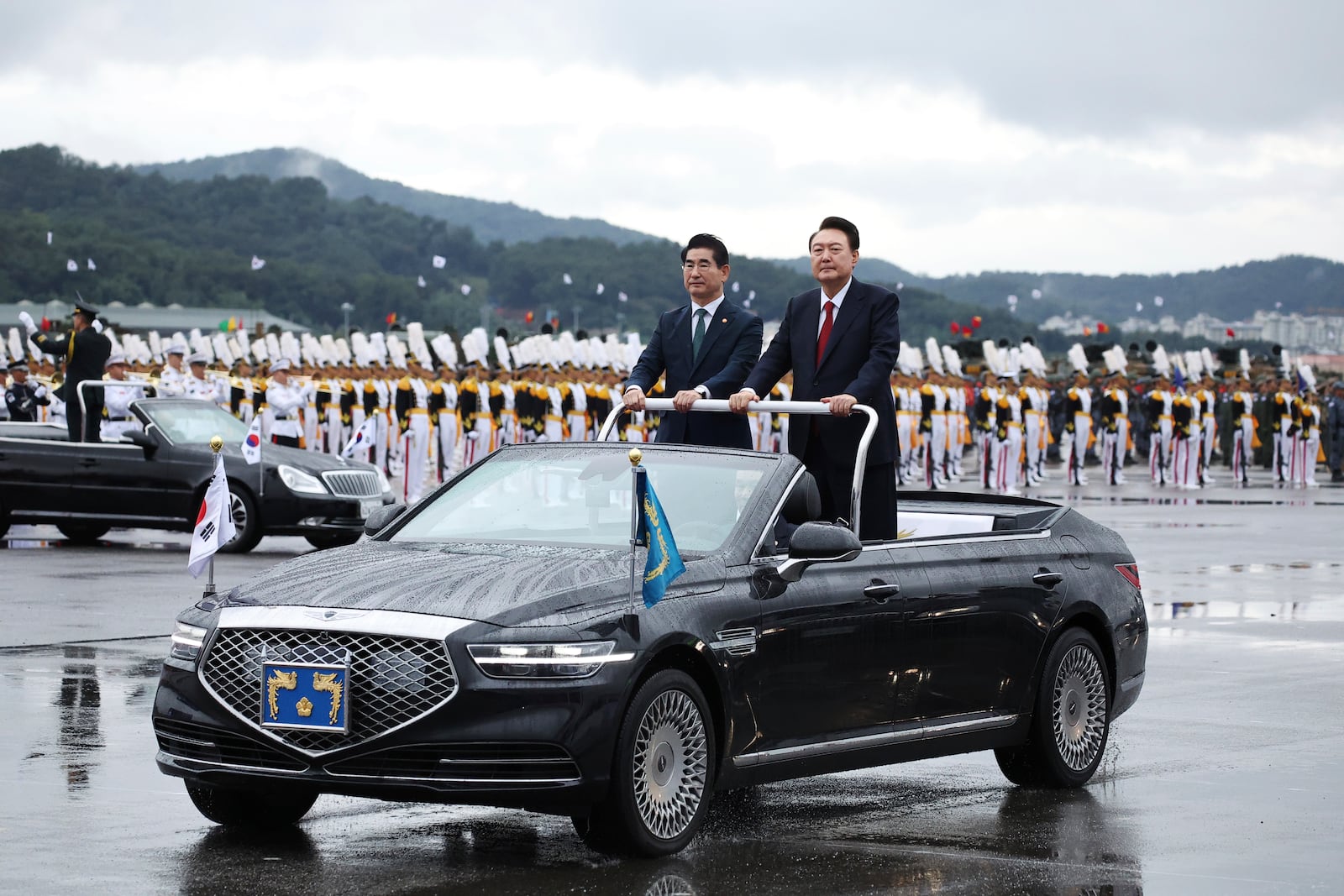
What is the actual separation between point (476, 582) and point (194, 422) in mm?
14367

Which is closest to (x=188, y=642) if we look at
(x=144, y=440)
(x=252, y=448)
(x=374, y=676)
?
(x=374, y=676)

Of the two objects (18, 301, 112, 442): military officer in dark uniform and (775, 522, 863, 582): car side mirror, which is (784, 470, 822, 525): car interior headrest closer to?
(775, 522, 863, 582): car side mirror

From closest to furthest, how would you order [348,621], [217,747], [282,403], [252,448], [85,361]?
[348,621] < [217,747] < [252,448] < [85,361] < [282,403]

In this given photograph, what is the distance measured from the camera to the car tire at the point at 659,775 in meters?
6.62

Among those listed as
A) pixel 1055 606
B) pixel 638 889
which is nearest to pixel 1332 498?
pixel 1055 606

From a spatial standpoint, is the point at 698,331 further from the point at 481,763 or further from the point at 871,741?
the point at 481,763

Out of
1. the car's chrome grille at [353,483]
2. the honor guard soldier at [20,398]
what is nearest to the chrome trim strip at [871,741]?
the car's chrome grille at [353,483]

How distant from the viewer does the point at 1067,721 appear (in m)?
8.70

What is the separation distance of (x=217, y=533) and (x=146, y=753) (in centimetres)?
98

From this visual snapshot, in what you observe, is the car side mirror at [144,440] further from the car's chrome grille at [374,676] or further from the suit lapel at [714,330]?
the car's chrome grille at [374,676]

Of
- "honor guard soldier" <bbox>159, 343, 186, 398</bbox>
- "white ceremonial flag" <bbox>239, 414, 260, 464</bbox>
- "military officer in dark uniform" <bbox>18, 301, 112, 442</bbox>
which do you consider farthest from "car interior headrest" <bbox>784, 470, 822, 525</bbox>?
"honor guard soldier" <bbox>159, 343, 186, 398</bbox>

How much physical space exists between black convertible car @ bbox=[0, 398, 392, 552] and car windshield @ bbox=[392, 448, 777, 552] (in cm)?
1144

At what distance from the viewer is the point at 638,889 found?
638cm

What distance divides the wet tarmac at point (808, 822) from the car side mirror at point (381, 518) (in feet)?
3.38
